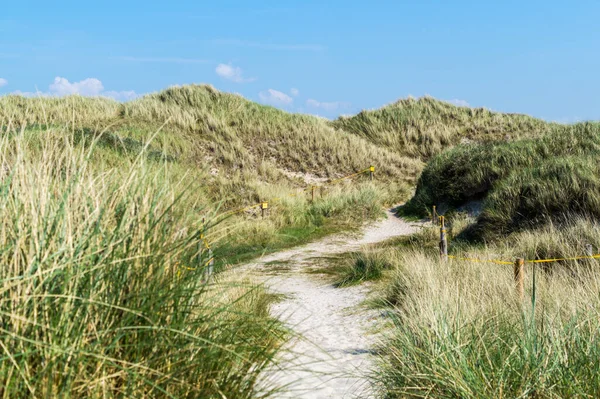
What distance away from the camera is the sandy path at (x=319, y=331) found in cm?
412

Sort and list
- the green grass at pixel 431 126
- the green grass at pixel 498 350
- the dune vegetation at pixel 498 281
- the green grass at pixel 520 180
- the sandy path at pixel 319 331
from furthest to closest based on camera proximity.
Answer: the green grass at pixel 431 126, the green grass at pixel 520 180, the sandy path at pixel 319 331, the dune vegetation at pixel 498 281, the green grass at pixel 498 350

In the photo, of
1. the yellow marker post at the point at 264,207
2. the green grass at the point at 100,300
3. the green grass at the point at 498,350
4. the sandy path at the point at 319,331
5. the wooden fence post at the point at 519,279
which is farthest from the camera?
the yellow marker post at the point at 264,207

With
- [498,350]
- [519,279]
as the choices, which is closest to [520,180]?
[519,279]

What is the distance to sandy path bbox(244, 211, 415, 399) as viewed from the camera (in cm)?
412

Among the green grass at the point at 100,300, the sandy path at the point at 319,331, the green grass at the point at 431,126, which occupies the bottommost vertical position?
the sandy path at the point at 319,331

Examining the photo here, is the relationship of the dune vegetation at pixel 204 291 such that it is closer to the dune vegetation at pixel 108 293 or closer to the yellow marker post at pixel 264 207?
the dune vegetation at pixel 108 293

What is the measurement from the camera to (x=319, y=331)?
6250 millimetres

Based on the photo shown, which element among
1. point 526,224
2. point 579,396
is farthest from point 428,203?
point 579,396

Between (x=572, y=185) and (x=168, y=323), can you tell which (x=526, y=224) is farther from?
(x=168, y=323)

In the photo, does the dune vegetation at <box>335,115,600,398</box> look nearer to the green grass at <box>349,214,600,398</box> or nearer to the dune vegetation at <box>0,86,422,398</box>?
the green grass at <box>349,214,600,398</box>

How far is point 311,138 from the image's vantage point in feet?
80.6

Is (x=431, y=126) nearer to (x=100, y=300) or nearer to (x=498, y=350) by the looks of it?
(x=498, y=350)

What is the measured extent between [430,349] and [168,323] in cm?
192

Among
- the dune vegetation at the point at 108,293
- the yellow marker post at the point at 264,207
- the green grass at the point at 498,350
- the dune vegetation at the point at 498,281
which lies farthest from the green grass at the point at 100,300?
the yellow marker post at the point at 264,207
